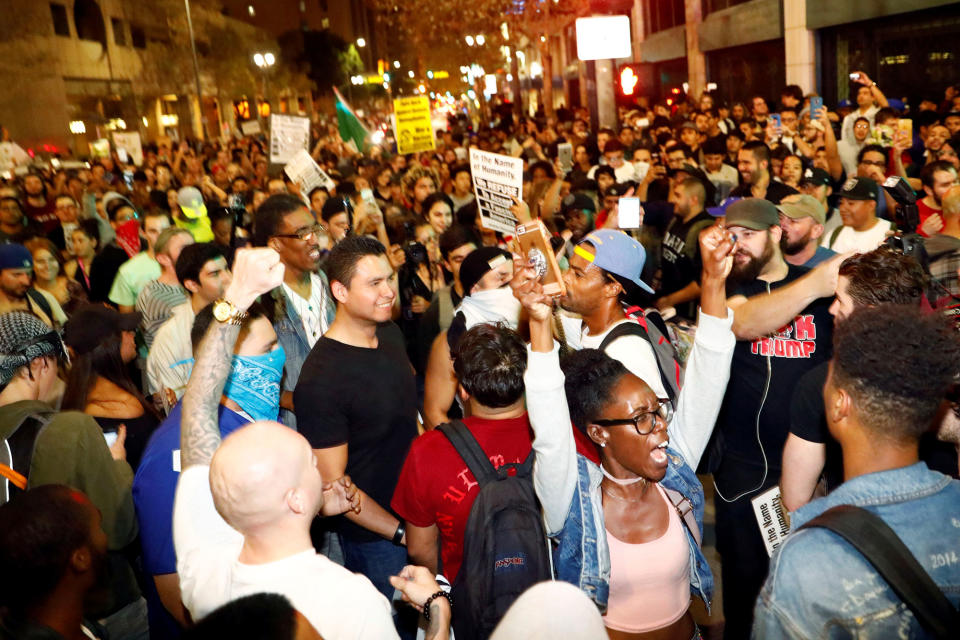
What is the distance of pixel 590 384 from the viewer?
312 centimetres

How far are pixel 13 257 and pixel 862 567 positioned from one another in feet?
21.1

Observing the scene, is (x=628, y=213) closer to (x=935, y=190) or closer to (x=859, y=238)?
(x=859, y=238)

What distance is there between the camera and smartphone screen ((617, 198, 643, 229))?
20.2 ft

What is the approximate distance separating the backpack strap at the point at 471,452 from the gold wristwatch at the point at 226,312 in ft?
3.05

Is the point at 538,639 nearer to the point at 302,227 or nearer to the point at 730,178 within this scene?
the point at 302,227

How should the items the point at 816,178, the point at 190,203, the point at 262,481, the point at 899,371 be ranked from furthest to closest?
the point at 190,203 → the point at 816,178 → the point at 262,481 → the point at 899,371

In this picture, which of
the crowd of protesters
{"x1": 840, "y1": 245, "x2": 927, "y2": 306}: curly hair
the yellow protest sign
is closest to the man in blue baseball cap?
the crowd of protesters

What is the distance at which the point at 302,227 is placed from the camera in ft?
18.3

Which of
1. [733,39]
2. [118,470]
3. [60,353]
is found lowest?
[118,470]

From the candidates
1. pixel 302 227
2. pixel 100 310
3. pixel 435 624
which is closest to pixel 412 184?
pixel 302 227

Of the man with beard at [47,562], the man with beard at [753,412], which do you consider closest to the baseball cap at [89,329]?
the man with beard at [47,562]

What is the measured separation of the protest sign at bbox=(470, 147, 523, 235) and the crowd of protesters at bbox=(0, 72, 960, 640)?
2.08 metres

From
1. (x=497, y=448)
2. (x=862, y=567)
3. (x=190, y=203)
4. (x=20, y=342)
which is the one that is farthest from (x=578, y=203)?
(x=862, y=567)

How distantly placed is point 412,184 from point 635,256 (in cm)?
807
